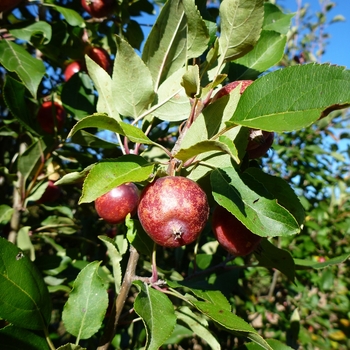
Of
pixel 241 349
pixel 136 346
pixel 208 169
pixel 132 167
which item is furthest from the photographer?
pixel 136 346

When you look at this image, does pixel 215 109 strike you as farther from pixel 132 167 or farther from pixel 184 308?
pixel 184 308

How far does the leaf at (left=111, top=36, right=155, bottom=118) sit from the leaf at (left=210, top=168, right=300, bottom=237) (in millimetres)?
294

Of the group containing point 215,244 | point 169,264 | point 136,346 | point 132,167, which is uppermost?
point 132,167

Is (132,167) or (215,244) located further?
(215,244)

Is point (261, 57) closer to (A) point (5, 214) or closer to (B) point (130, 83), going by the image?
(B) point (130, 83)

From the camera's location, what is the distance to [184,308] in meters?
1.21

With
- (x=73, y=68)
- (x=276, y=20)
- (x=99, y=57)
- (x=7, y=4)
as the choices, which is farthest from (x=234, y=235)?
(x=7, y=4)

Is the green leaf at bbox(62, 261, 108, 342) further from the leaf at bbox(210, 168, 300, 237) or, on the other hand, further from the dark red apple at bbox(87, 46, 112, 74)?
the dark red apple at bbox(87, 46, 112, 74)

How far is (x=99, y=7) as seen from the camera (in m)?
1.57

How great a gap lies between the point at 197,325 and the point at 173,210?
535 millimetres

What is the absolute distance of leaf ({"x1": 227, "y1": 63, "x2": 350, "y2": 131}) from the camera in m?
0.67

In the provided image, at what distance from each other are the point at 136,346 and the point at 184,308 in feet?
1.84

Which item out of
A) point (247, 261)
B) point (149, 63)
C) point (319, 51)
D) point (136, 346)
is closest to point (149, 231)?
point (149, 63)

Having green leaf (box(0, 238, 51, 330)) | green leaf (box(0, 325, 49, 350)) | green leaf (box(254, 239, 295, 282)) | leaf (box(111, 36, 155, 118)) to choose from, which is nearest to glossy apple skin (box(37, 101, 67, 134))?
leaf (box(111, 36, 155, 118))
